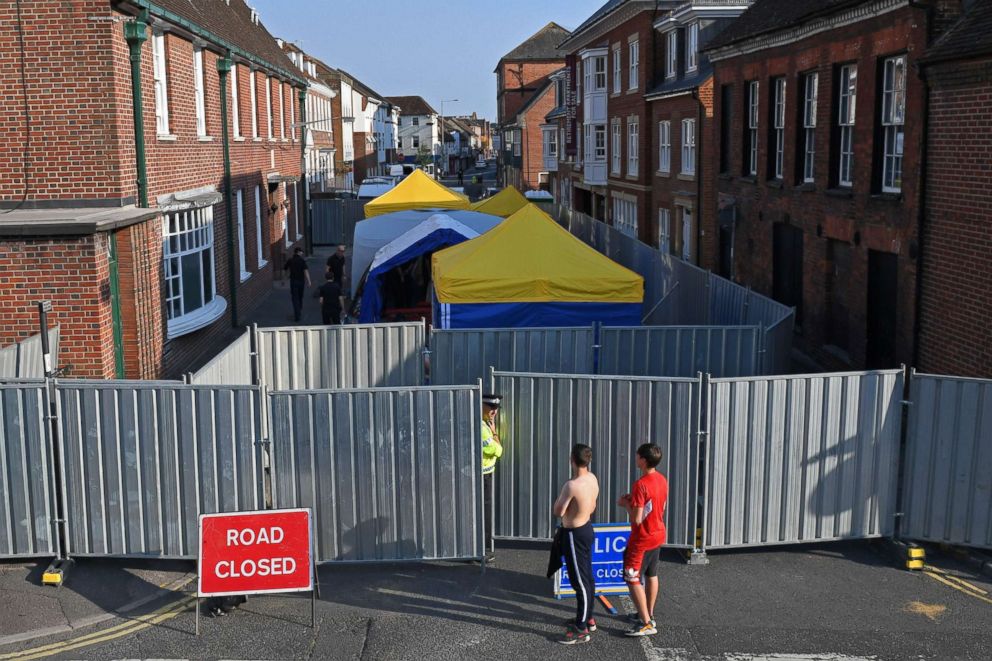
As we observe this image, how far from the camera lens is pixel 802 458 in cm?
898

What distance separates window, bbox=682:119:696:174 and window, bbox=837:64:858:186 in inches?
433

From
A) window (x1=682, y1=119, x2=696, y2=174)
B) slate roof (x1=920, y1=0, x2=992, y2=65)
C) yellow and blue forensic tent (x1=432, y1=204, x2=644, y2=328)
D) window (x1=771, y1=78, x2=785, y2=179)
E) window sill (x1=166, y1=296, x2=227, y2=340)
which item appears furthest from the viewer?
window (x1=682, y1=119, x2=696, y2=174)

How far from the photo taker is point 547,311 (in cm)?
1444

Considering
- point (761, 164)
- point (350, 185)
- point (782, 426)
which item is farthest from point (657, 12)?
point (350, 185)

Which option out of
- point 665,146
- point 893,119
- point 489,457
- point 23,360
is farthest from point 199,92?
point 665,146

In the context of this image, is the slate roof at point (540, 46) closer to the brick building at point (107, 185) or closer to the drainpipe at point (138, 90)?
the brick building at point (107, 185)

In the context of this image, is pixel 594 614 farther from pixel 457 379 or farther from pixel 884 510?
pixel 457 379

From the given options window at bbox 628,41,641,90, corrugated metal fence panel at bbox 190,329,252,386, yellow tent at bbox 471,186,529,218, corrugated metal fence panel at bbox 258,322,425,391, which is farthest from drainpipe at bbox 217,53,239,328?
window at bbox 628,41,641,90

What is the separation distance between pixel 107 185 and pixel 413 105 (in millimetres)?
130565

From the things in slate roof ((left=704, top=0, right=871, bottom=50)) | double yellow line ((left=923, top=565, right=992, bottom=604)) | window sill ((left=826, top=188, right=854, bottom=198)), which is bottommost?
double yellow line ((left=923, top=565, right=992, bottom=604))

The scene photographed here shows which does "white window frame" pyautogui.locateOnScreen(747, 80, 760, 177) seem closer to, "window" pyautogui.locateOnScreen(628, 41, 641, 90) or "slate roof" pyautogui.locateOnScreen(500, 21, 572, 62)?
"window" pyautogui.locateOnScreen(628, 41, 641, 90)

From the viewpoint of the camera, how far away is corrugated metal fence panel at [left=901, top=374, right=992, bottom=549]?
878 cm

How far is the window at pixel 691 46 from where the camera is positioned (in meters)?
29.9

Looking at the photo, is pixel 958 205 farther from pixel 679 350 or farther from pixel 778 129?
pixel 778 129
